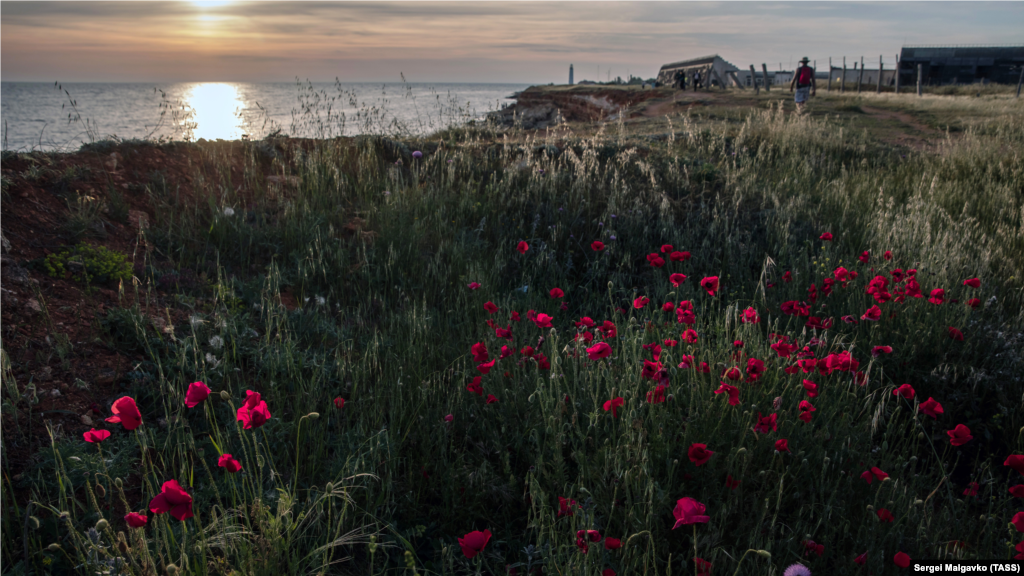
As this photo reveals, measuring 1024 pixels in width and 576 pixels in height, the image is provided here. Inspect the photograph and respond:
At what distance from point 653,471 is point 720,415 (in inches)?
17.3

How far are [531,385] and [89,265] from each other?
2880 mm

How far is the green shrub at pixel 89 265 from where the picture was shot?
3143 mm

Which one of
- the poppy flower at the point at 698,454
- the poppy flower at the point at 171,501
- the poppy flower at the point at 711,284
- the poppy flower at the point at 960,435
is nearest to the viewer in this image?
the poppy flower at the point at 171,501

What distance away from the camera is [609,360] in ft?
7.79

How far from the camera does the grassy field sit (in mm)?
1772

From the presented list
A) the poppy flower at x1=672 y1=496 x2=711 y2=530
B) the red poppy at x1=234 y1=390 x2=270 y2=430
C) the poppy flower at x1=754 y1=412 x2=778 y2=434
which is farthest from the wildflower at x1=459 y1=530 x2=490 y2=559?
the poppy flower at x1=754 y1=412 x2=778 y2=434

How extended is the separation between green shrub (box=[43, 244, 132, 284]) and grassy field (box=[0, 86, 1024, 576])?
0.18 metres

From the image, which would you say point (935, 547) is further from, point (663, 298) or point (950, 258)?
point (950, 258)

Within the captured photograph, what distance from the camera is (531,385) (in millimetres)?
2605

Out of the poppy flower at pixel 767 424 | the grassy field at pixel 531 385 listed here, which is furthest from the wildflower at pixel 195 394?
the poppy flower at pixel 767 424

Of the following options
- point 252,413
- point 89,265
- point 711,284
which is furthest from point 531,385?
point 89,265

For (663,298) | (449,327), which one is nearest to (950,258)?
(663,298)

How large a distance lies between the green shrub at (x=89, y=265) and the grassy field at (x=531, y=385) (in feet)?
0.58

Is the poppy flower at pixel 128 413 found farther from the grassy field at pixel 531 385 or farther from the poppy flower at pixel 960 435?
the poppy flower at pixel 960 435
